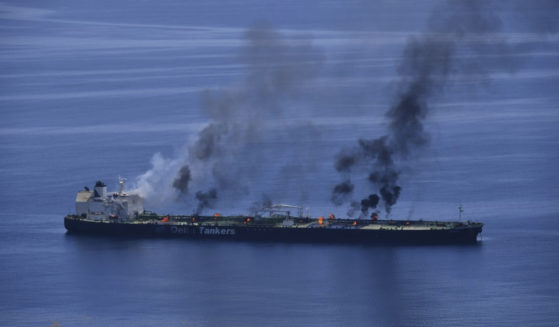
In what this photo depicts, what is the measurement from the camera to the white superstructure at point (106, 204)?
14100 centimetres

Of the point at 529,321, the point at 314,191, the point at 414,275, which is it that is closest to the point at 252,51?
the point at 314,191

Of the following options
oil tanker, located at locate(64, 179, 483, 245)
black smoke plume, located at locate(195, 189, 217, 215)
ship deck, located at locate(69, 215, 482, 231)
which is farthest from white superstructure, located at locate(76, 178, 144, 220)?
black smoke plume, located at locate(195, 189, 217, 215)

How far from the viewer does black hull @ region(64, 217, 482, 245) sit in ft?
420

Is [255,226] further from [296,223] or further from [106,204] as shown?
[106,204]

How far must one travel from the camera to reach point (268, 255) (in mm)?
127500

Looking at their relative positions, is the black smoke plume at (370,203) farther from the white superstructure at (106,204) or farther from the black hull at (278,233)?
the white superstructure at (106,204)

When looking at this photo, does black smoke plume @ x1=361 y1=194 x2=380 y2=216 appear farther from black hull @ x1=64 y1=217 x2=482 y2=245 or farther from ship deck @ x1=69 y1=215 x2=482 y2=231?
black hull @ x1=64 y1=217 x2=482 y2=245

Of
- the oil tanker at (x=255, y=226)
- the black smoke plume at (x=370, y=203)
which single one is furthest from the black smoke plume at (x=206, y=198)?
the black smoke plume at (x=370, y=203)

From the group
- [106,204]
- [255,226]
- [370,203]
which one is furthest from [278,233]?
[106,204]

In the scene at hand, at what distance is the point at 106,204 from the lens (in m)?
141

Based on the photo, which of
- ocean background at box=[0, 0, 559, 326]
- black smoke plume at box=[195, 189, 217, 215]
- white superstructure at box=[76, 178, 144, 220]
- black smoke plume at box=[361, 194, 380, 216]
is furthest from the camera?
black smoke plume at box=[195, 189, 217, 215]

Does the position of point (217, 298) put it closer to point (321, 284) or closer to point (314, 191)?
point (321, 284)

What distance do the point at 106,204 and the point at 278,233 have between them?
772 inches

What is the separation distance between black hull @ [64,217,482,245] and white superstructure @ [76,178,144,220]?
1983mm
